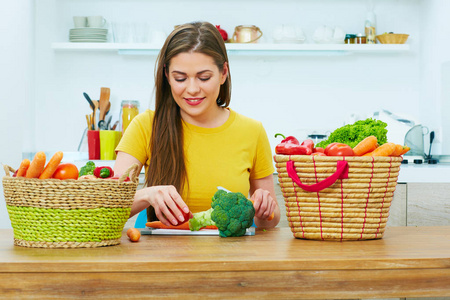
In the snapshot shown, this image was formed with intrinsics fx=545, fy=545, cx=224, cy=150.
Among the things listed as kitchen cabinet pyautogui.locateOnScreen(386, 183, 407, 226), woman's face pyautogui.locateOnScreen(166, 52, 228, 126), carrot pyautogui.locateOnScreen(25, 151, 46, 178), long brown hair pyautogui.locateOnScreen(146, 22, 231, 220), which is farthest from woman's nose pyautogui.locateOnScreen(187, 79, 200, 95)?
kitchen cabinet pyautogui.locateOnScreen(386, 183, 407, 226)

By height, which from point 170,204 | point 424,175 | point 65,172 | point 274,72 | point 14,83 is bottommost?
point 424,175

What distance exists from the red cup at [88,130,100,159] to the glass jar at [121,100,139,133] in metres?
0.19

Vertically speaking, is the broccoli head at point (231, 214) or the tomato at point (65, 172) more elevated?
the tomato at point (65, 172)

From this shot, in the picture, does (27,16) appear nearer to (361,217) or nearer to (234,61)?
(234,61)

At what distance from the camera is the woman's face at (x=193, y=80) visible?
174 centimetres

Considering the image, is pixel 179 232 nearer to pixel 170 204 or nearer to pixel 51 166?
pixel 170 204

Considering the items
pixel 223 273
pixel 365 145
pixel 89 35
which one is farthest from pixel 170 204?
pixel 89 35

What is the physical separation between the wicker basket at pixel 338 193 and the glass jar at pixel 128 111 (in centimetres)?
238

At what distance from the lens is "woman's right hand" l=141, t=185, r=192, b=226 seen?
56.3 inches

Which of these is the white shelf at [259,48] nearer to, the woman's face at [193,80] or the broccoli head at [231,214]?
the woman's face at [193,80]

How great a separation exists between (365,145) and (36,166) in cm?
79

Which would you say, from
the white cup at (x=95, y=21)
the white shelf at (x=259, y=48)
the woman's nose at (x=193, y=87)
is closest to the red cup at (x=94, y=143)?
the white shelf at (x=259, y=48)

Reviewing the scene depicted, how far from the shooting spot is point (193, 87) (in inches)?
68.4

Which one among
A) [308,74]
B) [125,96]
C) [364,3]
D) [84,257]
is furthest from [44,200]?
[364,3]
